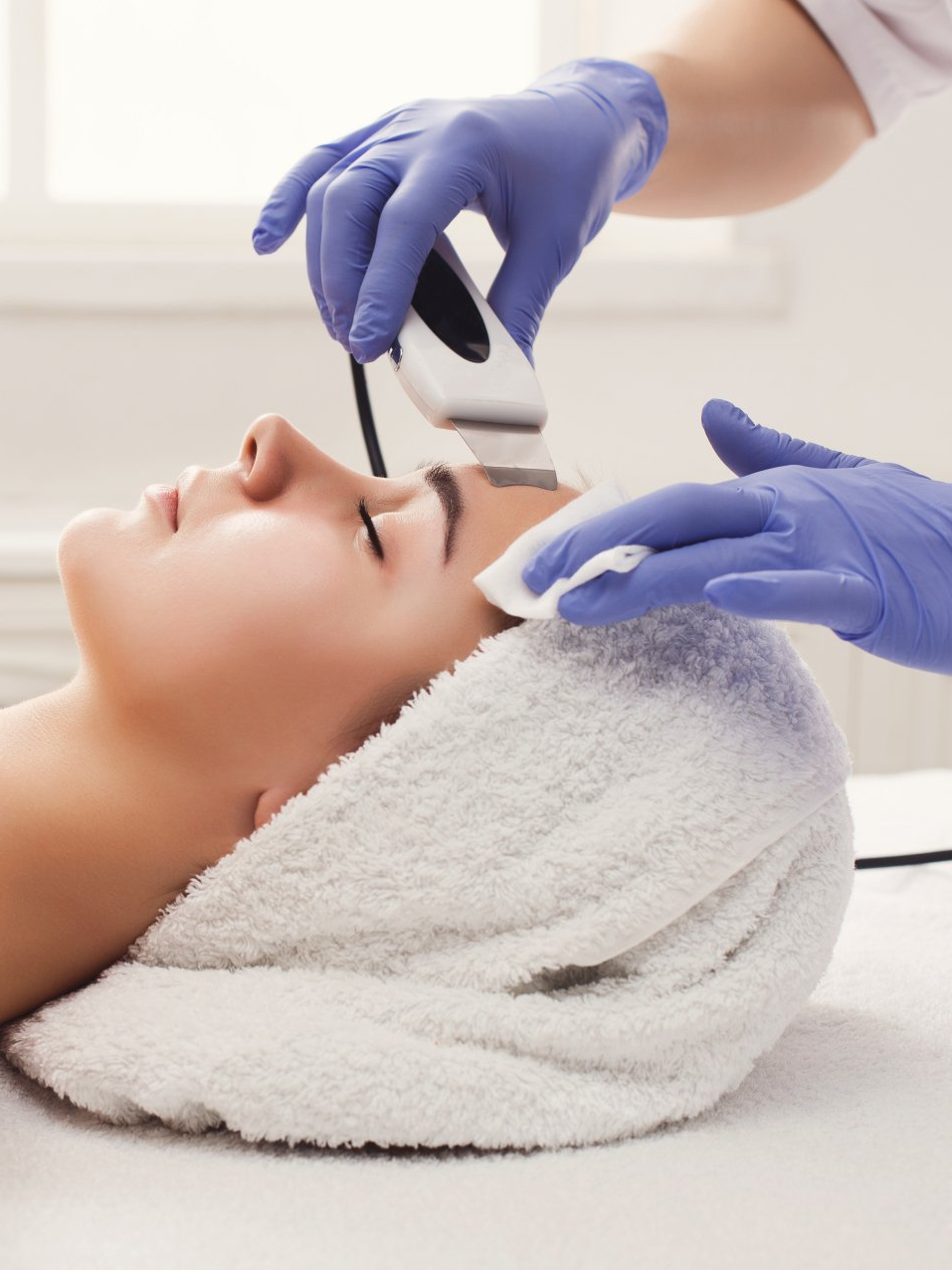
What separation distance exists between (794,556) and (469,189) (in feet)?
1.58

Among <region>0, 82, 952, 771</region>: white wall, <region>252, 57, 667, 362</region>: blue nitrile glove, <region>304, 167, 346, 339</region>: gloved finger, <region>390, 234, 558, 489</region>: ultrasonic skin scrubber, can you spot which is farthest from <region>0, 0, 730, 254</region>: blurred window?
<region>390, 234, 558, 489</region>: ultrasonic skin scrubber

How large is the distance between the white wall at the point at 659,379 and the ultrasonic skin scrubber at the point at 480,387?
4.11 ft

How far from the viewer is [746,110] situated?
1.46 metres

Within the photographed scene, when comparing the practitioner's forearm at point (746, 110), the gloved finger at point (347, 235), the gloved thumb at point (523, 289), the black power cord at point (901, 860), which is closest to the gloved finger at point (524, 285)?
the gloved thumb at point (523, 289)

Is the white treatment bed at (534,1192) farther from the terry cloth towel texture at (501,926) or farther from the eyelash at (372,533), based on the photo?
the eyelash at (372,533)

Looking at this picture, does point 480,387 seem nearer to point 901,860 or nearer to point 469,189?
point 469,189

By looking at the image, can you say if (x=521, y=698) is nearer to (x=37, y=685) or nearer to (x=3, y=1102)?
(x=3, y=1102)

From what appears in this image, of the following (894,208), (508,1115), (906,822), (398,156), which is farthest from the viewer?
(894,208)

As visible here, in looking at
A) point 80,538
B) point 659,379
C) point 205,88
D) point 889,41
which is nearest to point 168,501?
point 80,538

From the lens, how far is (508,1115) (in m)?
0.78

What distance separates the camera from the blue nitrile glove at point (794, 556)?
0.78 m

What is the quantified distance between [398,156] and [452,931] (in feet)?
2.19

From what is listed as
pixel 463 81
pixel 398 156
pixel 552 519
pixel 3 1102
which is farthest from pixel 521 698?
pixel 463 81

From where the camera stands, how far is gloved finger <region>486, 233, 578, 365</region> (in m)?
1.14
